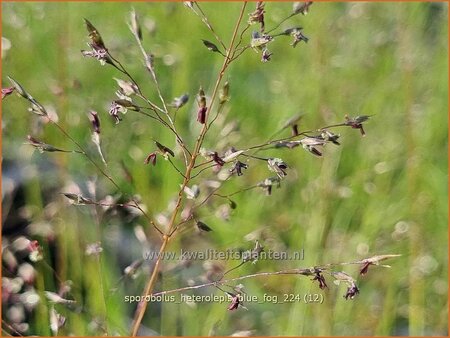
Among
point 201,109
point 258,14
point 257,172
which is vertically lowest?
point 201,109

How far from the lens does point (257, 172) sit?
8.22ft

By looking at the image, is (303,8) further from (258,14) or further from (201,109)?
(201,109)

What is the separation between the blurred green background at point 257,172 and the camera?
5.76ft

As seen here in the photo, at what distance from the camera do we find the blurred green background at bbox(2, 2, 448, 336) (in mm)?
1757

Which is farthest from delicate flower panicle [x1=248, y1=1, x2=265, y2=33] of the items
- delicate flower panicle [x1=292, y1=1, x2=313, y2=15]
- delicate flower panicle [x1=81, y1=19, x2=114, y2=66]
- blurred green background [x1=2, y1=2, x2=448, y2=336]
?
blurred green background [x1=2, y1=2, x2=448, y2=336]

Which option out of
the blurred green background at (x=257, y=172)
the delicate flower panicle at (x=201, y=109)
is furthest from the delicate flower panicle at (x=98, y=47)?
the blurred green background at (x=257, y=172)

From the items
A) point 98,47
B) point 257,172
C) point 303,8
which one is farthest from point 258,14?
point 257,172

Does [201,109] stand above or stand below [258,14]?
below

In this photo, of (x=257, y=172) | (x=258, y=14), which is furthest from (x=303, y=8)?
(x=257, y=172)

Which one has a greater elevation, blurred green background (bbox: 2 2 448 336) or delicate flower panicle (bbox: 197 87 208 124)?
blurred green background (bbox: 2 2 448 336)

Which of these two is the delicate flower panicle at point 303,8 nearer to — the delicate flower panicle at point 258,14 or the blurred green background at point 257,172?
the delicate flower panicle at point 258,14

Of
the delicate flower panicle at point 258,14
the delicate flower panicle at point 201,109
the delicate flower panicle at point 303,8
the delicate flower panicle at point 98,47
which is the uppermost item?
the delicate flower panicle at point 303,8

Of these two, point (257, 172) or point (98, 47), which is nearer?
point (98, 47)

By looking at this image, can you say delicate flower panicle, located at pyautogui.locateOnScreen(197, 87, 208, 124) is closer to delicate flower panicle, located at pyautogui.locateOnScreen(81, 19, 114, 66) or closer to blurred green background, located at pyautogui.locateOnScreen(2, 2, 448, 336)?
delicate flower panicle, located at pyautogui.locateOnScreen(81, 19, 114, 66)
